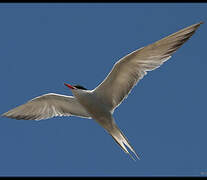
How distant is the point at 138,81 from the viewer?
257 inches

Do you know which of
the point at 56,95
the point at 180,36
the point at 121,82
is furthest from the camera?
the point at 56,95

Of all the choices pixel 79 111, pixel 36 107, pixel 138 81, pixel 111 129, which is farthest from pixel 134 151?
pixel 36 107

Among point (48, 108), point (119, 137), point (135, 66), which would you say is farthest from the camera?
point (48, 108)

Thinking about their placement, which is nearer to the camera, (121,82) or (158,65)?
(158,65)

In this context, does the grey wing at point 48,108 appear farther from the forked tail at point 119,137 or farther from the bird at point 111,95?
the forked tail at point 119,137

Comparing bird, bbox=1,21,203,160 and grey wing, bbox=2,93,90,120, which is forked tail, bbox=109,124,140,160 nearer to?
bird, bbox=1,21,203,160

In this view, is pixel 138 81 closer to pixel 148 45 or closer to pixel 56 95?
pixel 148 45

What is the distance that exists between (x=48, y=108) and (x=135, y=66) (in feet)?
7.09

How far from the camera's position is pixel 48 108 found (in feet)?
25.5

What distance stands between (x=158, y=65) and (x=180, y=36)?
0.59 m

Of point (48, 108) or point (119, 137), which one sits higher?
point (48, 108)

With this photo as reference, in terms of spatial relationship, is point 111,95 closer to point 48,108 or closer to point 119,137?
point 119,137

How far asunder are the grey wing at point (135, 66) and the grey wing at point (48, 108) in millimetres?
825

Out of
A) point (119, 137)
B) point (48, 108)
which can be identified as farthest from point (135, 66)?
point (48, 108)
